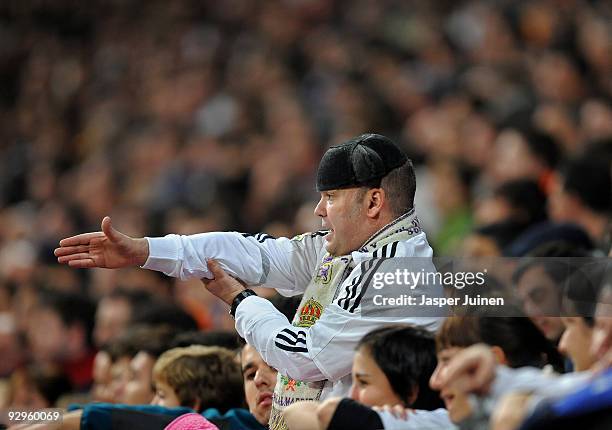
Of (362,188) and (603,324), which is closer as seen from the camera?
(603,324)

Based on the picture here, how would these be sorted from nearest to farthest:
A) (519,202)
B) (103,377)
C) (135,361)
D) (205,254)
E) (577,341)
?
1. (577,341)
2. (205,254)
3. (135,361)
4. (103,377)
5. (519,202)

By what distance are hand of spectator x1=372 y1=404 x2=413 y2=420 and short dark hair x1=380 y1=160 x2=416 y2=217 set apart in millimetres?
813

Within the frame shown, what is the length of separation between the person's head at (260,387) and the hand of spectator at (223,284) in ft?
1.19

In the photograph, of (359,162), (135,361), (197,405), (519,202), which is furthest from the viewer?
(519,202)

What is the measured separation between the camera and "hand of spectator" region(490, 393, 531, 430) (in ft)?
9.92

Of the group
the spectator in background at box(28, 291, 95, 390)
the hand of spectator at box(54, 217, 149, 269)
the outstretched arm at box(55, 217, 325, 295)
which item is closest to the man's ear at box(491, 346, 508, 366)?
the outstretched arm at box(55, 217, 325, 295)

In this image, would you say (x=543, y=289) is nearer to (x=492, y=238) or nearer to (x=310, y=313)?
(x=310, y=313)

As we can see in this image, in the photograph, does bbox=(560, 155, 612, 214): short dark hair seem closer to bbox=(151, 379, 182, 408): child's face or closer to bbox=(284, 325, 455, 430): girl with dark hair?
bbox=(151, 379, 182, 408): child's face

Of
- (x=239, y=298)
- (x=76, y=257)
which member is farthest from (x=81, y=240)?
(x=239, y=298)

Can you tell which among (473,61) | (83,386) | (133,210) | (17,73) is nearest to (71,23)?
(17,73)

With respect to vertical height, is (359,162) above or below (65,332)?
above

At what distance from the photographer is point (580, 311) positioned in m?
3.74

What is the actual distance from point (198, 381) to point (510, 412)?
2.10 m

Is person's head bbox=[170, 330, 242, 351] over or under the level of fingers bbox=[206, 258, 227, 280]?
under
